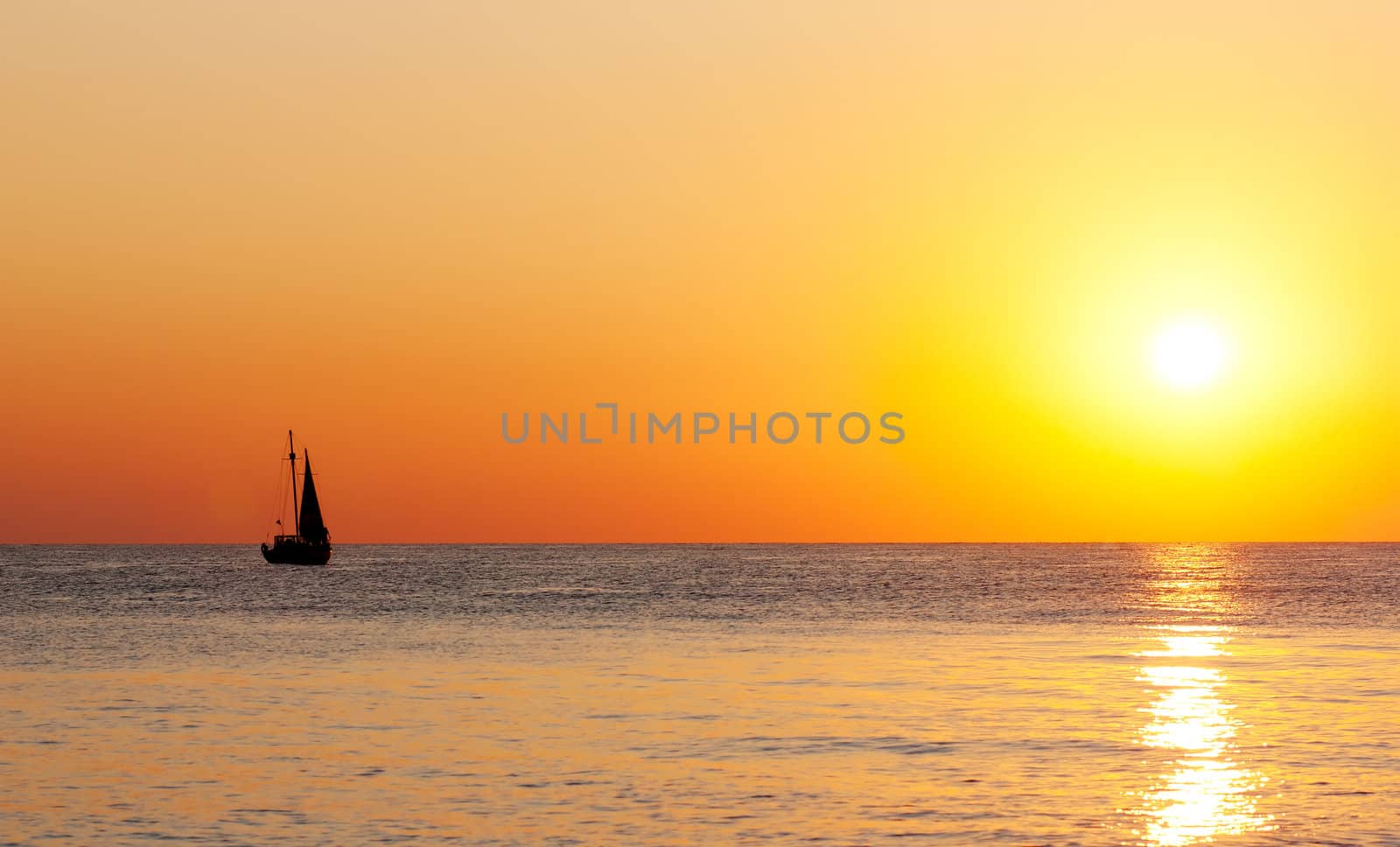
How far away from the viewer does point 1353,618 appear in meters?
79.8

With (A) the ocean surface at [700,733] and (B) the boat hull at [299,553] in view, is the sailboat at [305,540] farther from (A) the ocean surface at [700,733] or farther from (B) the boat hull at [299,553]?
(A) the ocean surface at [700,733]

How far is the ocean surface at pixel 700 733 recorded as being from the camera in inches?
932

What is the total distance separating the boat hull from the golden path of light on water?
427 ft

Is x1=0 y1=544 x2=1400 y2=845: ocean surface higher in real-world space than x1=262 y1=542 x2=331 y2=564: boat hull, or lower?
lower

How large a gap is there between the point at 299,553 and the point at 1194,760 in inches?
6139

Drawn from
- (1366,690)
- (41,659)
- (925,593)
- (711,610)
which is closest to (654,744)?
(1366,690)

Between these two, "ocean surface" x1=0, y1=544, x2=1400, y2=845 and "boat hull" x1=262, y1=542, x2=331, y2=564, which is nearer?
"ocean surface" x1=0, y1=544, x2=1400, y2=845

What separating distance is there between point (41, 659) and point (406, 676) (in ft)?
46.5

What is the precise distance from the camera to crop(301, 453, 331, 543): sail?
552 feet

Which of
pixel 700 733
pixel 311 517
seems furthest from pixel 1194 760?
pixel 311 517

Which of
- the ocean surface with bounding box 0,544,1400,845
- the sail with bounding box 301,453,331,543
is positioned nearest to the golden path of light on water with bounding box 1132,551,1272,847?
the ocean surface with bounding box 0,544,1400,845

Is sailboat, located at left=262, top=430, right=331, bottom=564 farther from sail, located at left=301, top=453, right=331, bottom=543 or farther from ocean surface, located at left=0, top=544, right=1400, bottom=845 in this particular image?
ocean surface, located at left=0, top=544, right=1400, bottom=845

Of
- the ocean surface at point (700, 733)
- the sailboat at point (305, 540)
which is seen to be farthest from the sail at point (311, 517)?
the ocean surface at point (700, 733)

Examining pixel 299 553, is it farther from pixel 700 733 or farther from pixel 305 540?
pixel 700 733
